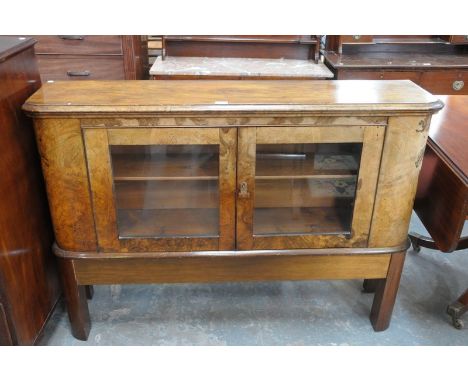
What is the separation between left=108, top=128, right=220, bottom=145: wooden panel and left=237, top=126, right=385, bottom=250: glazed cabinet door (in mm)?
109

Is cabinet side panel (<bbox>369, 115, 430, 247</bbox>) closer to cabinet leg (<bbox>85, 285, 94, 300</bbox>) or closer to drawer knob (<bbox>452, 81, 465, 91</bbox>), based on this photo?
cabinet leg (<bbox>85, 285, 94, 300</bbox>)

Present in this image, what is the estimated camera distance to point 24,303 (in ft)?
4.85

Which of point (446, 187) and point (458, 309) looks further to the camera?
point (458, 309)

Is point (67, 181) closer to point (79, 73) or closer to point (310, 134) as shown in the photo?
point (310, 134)

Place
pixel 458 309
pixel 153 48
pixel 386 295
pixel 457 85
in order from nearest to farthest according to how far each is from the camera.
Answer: pixel 386 295, pixel 458 309, pixel 457 85, pixel 153 48

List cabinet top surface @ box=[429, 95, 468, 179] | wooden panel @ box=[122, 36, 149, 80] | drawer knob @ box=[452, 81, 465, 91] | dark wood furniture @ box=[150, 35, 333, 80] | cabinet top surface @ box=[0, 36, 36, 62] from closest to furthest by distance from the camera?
cabinet top surface @ box=[0, 36, 36, 62]
cabinet top surface @ box=[429, 95, 468, 179]
dark wood furniture @ box=[150, 35, 333, 80]
wooden panel @ box=[122, 36, 149, 80]
drawer knob @ box=[452, 81, 465, 91]

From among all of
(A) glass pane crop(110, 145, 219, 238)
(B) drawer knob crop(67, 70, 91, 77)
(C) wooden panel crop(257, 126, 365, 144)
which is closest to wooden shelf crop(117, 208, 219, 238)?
(A) glass pane crop(110, 145, 219, 238)

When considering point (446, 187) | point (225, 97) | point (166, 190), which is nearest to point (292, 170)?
point (225, 97)

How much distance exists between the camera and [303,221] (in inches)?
62.5

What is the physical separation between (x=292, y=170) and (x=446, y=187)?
0.60 meters

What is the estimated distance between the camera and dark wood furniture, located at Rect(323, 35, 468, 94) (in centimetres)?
301

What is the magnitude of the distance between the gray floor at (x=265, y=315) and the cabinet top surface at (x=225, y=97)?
93 centimetres

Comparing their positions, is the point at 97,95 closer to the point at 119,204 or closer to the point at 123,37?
the point at 119,204

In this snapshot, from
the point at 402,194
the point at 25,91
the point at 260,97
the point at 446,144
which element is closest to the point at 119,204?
the point at 25,91
